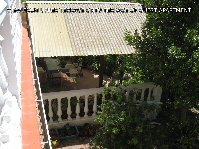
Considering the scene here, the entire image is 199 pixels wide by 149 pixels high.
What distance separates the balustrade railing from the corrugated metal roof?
114cm

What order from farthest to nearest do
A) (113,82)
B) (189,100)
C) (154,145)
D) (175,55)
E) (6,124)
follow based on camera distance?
1. (113,82)
2. (154,145)
3. (189,100)
4. (175,55)
5. (6,124)

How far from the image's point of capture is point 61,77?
10.5m

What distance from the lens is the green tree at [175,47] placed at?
17.2 feet

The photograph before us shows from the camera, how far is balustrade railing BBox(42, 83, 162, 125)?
696cm

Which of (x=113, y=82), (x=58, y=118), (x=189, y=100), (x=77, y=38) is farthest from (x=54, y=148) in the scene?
(x=189, y=100)

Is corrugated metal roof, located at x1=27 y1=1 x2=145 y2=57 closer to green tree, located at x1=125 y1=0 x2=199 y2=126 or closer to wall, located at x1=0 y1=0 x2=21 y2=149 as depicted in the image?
green tree, located at x1=125 y1=0 x2=199 y2=126

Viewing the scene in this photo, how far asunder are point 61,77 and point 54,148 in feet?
13.4

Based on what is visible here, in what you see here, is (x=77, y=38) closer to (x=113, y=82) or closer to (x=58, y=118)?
(x=113, y=82)

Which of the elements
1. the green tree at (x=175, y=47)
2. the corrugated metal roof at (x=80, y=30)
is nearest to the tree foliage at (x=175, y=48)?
the green tree at (x=175, y=47)

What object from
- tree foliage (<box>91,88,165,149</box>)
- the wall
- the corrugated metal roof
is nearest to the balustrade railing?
tree foliage (<box>91,88,165,149</box>)

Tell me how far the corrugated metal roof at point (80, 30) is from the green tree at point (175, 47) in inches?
48.5

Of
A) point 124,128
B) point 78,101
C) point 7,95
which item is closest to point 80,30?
point 78,101

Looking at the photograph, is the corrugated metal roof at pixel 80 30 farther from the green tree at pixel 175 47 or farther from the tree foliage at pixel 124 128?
the tree foliage at pixel 124 128

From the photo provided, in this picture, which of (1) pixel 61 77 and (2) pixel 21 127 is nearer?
(2) pixel 21 127
